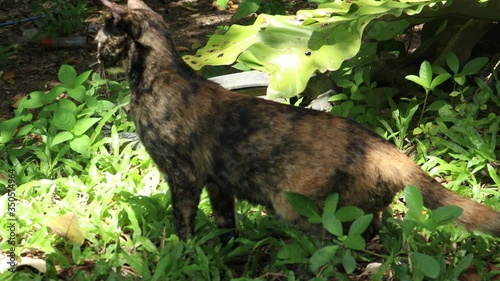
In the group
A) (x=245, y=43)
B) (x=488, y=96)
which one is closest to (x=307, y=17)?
(x=245, y=43)

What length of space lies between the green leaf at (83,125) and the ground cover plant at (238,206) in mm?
12

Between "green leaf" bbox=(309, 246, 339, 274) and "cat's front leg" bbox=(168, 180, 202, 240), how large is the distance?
858 mm

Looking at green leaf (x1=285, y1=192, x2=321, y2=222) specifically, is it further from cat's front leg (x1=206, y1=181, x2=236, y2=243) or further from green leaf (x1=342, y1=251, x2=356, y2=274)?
cat's front leg (x1=206, y1=181, x2=236, y2=243)

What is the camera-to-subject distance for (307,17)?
202 inches

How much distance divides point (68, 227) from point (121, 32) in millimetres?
1168

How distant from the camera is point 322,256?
11.0 feet

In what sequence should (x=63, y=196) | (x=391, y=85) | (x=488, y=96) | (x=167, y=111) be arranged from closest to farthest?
1. (x=167, y=111)
2. (x=63, y=196)
3. (x=488, y=96)
4. (x=391, y=85)

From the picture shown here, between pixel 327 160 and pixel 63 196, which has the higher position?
pixel 327 160

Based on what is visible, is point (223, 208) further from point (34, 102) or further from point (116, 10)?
point (34, 102)

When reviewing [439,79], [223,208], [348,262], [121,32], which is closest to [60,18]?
[121,32]

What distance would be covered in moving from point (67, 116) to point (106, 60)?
44.2 inches

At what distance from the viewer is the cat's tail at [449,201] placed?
3.53 metres

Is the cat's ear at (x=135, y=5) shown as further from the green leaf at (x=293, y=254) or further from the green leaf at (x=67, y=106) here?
the green leaf at (x=293, y=254)

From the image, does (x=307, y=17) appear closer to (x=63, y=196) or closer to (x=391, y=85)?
(x=391, y=85)
